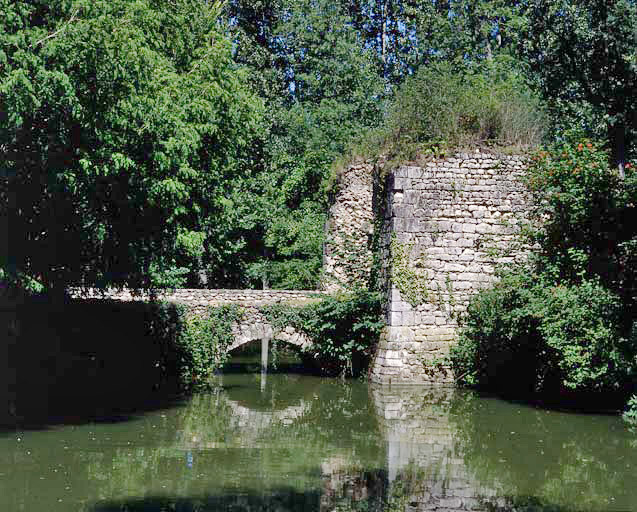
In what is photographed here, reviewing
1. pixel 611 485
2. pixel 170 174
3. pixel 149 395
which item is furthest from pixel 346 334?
pixel 611 485

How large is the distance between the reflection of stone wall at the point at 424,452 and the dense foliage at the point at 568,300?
1213mm

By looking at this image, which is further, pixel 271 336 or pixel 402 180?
pixel 271 336

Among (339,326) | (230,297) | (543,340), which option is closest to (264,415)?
(543,340)

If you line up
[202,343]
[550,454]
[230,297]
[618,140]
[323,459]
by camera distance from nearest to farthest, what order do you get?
[323,459]
[550,454]
[202,343]
[230,297]
[618,140]

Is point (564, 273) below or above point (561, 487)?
above

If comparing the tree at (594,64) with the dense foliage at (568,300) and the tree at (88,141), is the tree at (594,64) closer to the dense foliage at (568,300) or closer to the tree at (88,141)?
the dense foliage at (568,300)

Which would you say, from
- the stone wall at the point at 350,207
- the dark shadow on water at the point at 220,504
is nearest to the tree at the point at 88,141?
the dark shadow on water at the point at 220,504

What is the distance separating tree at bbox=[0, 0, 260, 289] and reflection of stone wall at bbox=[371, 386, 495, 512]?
14.3 feet

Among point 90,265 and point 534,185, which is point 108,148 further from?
point 534,185

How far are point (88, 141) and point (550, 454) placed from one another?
661 centimetres

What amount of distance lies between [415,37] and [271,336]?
22525mm

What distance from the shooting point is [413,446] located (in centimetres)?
1040

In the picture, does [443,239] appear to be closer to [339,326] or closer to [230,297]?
[339,326]

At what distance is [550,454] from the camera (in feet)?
32.3
